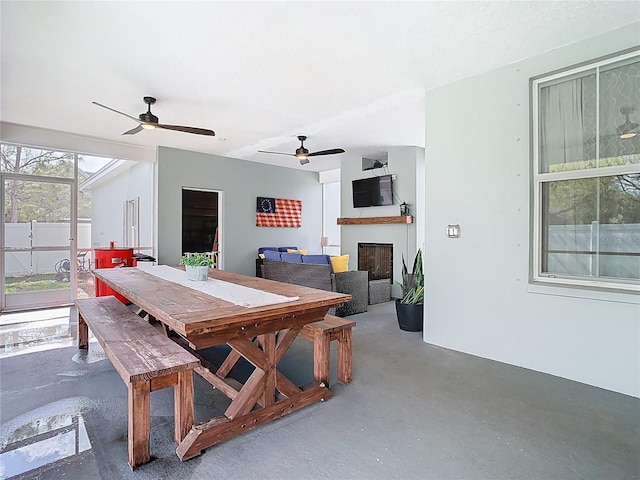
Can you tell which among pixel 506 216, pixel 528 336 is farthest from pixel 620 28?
pixel 528 336

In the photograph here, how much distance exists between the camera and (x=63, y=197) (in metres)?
5.32

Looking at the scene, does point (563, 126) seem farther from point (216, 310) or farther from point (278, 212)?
point (278, 212)

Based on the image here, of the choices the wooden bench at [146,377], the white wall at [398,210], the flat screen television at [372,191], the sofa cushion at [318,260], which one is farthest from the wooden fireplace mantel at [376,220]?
the wooden bench at [146,377]

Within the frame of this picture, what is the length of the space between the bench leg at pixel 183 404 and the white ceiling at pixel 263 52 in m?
2.36

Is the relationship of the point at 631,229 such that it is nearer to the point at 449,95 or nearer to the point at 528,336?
the point at 528,336

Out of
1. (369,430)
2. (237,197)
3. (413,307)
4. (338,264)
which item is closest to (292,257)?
(338,264)

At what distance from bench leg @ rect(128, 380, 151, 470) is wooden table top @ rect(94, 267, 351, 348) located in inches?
12.0

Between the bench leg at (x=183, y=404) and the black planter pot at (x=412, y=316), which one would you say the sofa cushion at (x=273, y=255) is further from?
the bench leg at (x=183, y=404)

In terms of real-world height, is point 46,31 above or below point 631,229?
above

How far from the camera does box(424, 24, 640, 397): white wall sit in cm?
248

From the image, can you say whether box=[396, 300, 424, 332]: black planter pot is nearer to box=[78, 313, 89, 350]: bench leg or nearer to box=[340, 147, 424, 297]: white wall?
box=[340, 147, 424, 297]: white wall

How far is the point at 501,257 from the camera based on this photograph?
9.91ft

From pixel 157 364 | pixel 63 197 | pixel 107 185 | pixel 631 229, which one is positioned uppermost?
pixel 107 185

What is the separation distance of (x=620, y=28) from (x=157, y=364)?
3.76 m
